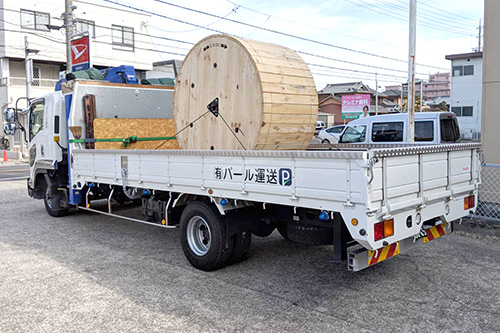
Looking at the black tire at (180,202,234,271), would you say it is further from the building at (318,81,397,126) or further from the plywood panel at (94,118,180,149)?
the building at (318,81,397,126)

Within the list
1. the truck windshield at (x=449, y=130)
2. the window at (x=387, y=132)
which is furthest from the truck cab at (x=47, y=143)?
the truck windshield at (x=449, y=130)

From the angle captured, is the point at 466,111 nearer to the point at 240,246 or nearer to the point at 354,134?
the point at 354,134

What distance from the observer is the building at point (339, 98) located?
57219mm

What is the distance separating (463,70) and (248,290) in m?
40.6

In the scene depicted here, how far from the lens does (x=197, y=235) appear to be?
19.8 ft

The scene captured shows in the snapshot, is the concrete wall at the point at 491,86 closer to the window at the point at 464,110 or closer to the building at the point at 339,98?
the window at the point at 464,110

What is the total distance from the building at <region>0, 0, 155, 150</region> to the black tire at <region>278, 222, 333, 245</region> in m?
32.0

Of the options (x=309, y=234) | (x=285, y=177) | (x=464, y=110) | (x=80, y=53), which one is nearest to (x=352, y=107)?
(x=464, y=110)

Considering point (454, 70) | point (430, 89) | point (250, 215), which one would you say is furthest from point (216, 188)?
point (430, 89)

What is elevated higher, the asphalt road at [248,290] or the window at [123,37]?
the window at [123,37]

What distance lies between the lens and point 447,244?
22.8 feet

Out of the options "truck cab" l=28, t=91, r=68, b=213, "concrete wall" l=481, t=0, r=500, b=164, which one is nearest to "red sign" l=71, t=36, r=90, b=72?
"truck cab" l=28, t=91, r=68, b=213

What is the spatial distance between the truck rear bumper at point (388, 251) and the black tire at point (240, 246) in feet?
5.63

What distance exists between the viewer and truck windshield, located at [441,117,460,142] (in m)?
10.1
